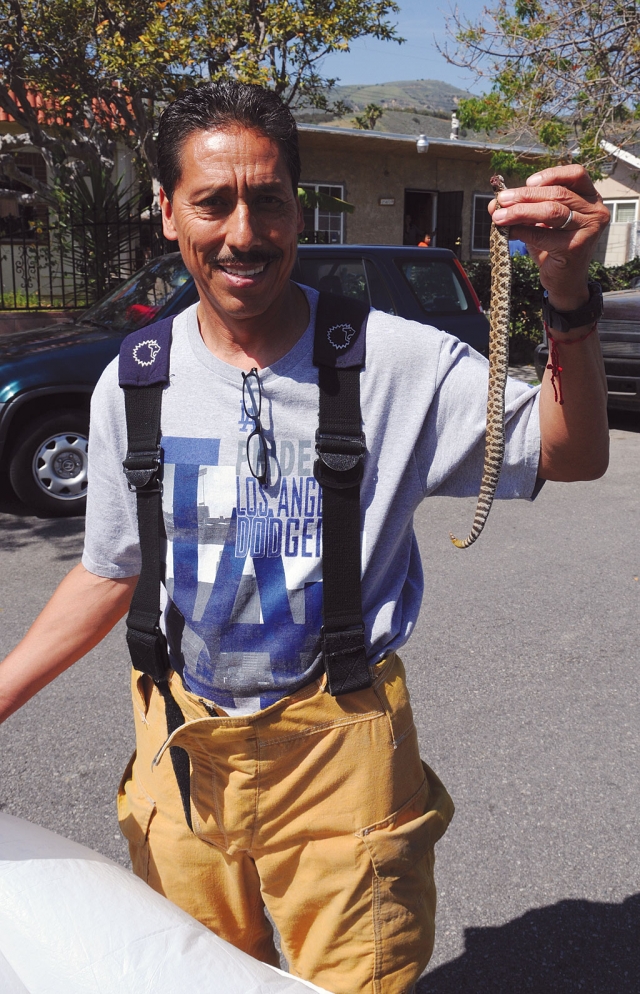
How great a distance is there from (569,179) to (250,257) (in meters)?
0.59

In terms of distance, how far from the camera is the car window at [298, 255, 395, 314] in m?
7.59

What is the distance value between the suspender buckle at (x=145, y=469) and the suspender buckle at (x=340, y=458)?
0.32 m

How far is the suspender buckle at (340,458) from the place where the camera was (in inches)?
64.1

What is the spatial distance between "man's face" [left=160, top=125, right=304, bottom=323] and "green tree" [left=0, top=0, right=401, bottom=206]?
35.7ft

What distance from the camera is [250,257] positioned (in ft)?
5.42

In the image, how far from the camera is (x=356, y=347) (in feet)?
5.47

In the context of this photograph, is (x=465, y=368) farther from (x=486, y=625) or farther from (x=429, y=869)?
(x=486, y=625)

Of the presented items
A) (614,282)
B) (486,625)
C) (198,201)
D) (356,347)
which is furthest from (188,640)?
(614,282)

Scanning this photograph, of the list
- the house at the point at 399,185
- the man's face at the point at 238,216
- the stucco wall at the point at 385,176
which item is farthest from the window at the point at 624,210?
the man's face at the point at 238,216

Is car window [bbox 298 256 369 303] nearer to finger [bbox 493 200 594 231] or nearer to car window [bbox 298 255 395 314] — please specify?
car window [bbox 298 255 395 314]

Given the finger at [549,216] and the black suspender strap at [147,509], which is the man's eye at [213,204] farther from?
the finger at [549,216]

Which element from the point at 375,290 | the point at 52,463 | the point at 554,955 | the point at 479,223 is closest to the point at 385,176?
the point at 479,223

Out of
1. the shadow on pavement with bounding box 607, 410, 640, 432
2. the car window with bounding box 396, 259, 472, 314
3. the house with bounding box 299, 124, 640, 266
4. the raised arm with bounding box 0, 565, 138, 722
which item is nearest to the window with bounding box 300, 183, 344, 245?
the house with bounding box 299, 124, 640, 266

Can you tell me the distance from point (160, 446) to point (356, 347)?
42 centimetres
